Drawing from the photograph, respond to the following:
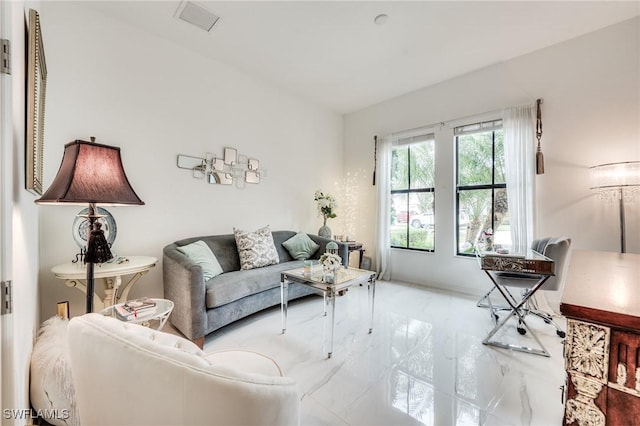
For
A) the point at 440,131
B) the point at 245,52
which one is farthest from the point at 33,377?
the point at 440,131

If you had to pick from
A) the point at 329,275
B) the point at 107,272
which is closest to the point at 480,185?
the point at 329,275

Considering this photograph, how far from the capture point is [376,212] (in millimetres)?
4539

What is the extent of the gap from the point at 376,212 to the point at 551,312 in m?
2.55

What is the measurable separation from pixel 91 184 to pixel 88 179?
30mm

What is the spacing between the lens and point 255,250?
3092 millimetres

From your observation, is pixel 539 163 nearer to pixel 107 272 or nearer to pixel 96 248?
pixel 96 248

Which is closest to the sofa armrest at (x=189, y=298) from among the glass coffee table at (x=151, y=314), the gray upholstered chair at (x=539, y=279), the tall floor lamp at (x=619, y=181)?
the glass coffee table at (x=151, y=314)

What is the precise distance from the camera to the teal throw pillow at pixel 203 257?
8.27 feet

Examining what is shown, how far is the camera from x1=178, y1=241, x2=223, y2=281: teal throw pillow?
2.52 meters

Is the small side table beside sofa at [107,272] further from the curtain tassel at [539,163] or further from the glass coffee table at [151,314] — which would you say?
the curtain tassel at [539,163]

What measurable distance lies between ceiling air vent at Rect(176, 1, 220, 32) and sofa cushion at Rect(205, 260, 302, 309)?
259 cm

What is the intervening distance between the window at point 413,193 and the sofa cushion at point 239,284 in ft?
7.34

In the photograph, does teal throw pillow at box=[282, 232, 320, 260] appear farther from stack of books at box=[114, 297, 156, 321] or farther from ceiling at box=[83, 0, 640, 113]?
ceiling at box=[83, 0, 640, 113]

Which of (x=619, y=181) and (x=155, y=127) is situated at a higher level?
(x=155, y=127)
